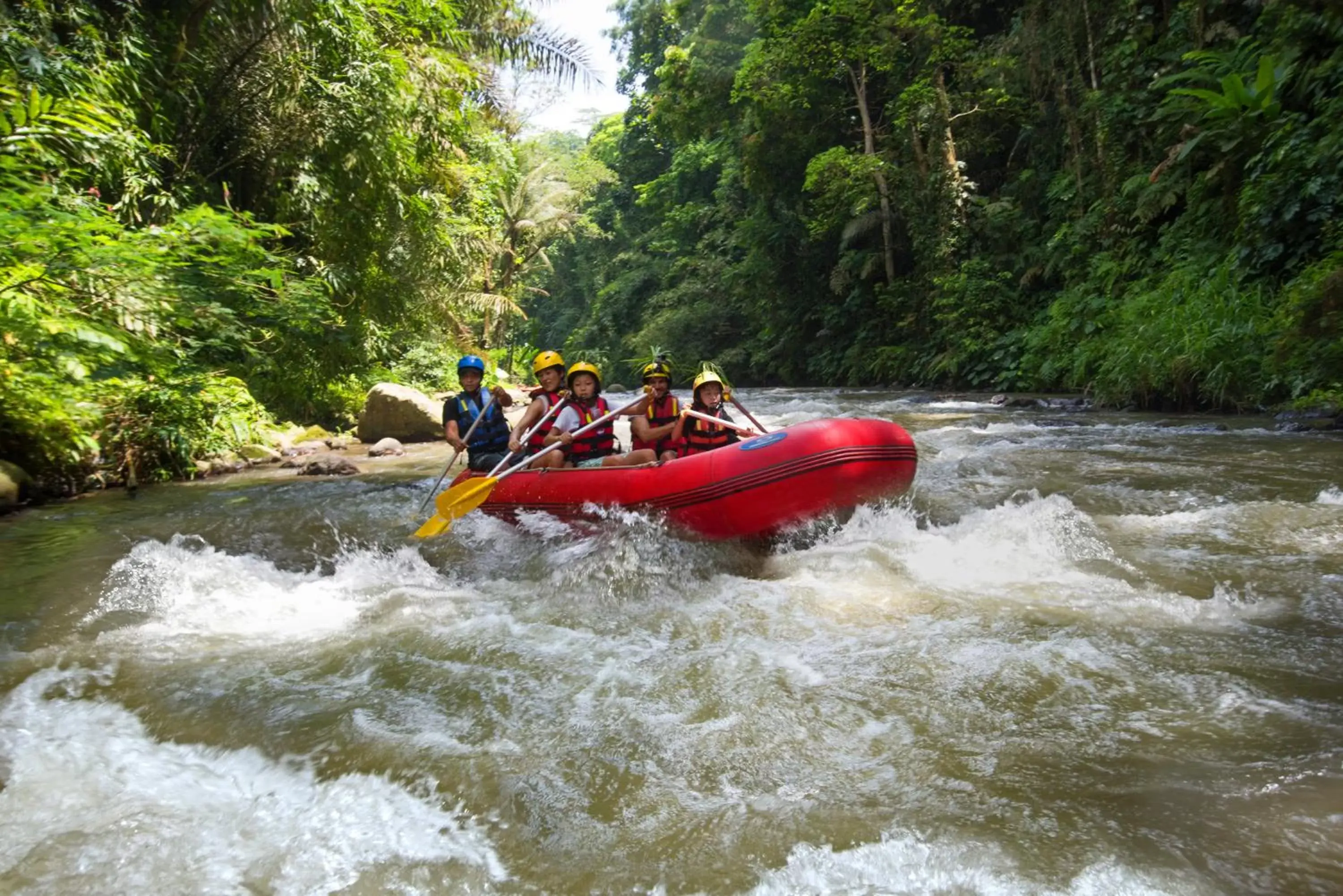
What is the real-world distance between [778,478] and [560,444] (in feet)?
5.84

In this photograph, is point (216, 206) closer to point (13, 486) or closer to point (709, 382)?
point (13, 486)

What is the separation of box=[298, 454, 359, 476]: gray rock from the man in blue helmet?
7.68 ft

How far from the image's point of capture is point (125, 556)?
16.3ft

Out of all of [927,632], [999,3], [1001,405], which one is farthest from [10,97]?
[999,3]

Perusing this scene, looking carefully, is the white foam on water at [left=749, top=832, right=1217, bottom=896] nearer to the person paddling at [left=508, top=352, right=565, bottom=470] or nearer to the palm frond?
the person paddling at [left=508, top=352, right=565, bottom=470]

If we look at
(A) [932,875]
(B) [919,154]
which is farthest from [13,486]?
(B) [919,154]

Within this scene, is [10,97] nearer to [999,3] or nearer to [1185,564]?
[1185,564]

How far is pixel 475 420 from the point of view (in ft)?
23.5

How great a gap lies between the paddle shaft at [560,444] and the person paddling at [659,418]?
0.24 meters

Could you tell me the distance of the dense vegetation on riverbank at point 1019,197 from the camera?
28.7 feet

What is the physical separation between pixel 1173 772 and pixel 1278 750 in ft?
1.11

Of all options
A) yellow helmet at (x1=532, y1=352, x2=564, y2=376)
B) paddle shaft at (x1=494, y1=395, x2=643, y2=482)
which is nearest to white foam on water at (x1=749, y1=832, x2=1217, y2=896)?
paddle shaft at (x1=494, y1=395, x2=643, y2=482)

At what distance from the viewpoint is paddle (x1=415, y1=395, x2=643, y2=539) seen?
5.54m

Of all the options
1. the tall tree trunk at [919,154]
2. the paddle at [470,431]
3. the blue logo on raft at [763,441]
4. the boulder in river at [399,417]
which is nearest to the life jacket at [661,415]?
the blue logo on raft at [763,441]
